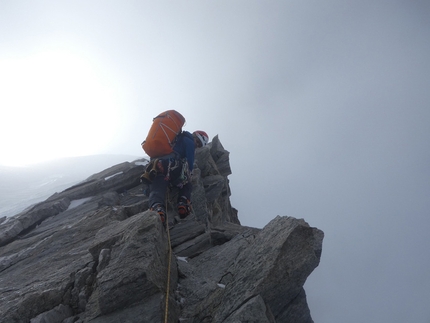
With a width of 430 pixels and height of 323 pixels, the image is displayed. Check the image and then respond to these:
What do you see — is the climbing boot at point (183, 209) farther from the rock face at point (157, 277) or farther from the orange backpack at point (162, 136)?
the orange backpack at point (162, 136)

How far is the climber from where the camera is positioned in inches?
375

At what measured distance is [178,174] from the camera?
1045 cm

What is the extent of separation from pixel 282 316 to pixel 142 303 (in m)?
3.23

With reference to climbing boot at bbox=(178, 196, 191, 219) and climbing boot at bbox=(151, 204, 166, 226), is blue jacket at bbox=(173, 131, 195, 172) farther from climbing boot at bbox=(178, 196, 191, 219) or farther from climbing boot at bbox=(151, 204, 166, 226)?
climbing boot at bbox=(151, 204, 166, 226)

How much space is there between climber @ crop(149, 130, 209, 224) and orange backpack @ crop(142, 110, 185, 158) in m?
0.29

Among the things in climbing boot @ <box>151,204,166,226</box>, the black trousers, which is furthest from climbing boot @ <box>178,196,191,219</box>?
climbing boot @ <box>151,204,166,226</box>

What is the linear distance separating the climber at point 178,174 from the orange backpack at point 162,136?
0.29 m

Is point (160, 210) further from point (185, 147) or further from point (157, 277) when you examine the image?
point (157, 277)

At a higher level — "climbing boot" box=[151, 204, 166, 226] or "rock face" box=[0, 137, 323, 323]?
"climbing boot" box=[151, 204, 166, 226]

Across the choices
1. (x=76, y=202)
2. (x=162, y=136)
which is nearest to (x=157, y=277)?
(x=162, y=136)

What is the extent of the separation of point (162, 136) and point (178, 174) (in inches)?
67.6

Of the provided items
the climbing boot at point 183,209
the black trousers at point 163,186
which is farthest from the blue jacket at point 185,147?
the climbing boot at point 183,209

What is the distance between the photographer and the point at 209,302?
5516mm

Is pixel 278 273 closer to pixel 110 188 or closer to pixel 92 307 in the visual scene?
pixel 92 307
